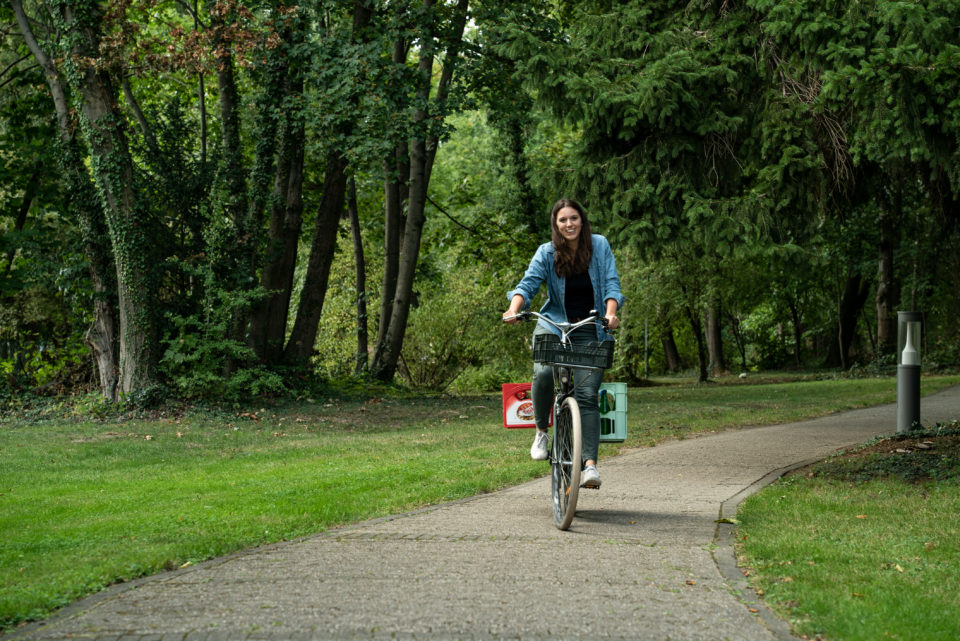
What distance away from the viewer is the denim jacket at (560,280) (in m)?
6.22

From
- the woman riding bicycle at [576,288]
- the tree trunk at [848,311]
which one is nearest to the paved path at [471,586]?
the woman riding bicycle at [576,288]

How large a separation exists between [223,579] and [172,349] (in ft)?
37.0

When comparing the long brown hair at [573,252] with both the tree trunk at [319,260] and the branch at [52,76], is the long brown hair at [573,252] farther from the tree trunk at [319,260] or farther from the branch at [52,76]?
the tree trunk at [319,260]

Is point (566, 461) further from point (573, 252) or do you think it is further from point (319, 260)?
point (319, 260)

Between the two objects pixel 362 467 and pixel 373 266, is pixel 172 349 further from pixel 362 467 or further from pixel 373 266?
pixel 373 266

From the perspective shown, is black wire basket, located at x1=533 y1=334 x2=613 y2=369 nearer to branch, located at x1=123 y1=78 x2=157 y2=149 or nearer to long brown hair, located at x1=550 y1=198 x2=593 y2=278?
long brown hair, located at x1=550 y1=198 x2=593 y2=278

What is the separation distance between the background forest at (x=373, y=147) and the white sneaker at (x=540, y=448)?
4.21 meters

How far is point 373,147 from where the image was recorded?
641 inches

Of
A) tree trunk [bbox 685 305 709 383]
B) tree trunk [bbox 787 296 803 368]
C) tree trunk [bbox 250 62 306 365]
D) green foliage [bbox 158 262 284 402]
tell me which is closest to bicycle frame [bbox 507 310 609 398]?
green foliage [bbox 158 262 284 402]

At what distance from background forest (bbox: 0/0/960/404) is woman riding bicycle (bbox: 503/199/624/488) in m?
3.39

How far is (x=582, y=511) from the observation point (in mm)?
6684

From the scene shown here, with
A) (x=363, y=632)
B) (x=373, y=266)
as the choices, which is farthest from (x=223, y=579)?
(x=373, y=266)

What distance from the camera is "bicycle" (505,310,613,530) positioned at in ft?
19.1

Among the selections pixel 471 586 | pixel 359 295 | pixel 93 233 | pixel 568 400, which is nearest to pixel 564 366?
pixel 568 400
